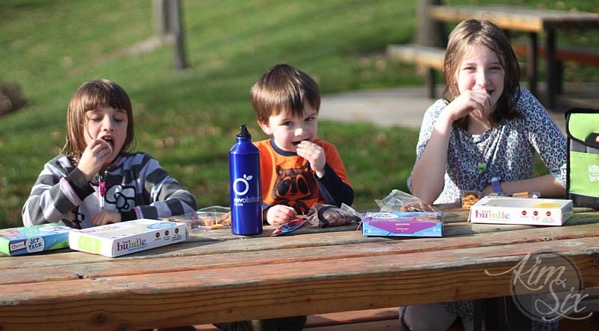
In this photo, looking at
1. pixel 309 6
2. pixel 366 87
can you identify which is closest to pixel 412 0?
pixel 309 6

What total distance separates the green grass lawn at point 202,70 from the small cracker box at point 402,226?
2282 mm

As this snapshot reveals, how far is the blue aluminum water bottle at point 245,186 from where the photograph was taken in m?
2.98

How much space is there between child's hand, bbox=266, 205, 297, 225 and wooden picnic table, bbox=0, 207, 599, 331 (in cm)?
27

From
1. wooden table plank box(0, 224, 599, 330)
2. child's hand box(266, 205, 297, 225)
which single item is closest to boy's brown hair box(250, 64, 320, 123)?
child's hand box(266, 205, 297, 225)

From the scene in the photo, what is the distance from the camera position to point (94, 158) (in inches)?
137

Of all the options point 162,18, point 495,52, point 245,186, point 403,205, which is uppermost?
point 162,18

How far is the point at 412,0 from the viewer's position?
1716cm

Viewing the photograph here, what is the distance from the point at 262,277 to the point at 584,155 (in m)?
1.40

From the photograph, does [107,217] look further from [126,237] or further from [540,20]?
[540,20]

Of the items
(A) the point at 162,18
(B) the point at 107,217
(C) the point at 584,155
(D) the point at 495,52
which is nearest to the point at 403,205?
(C) the point at 584,155

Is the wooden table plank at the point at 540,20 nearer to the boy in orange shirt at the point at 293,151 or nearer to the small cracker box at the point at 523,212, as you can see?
the boy in orange shirt at the point at 293,151

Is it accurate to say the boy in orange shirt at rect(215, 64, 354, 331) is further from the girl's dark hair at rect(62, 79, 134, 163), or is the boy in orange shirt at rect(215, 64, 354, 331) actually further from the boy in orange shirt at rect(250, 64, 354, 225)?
the girl's dark hair at rect(62, 79, 134, 163)

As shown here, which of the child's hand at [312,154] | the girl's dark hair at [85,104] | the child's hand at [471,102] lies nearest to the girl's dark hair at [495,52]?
the child's hand at [471,102]

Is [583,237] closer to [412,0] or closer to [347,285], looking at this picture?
[347,285]
